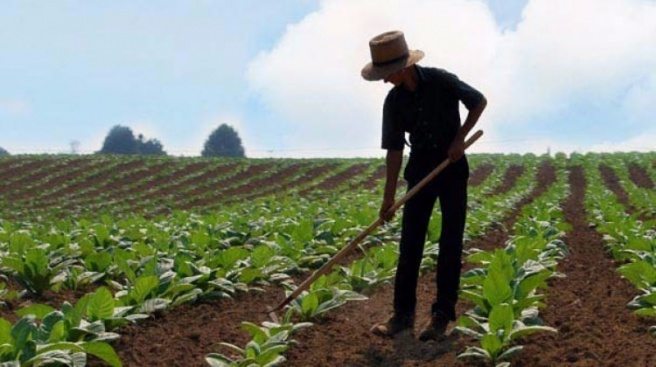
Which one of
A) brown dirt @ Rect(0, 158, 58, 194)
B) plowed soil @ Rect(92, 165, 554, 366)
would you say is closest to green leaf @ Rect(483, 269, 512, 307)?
plowed soil @ Rect(92, 165, 554, 366)

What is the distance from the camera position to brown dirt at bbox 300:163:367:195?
29.2 meters

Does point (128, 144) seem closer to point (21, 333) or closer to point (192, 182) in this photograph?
point (192, 182)

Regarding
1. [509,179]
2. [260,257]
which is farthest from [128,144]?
[260,257]

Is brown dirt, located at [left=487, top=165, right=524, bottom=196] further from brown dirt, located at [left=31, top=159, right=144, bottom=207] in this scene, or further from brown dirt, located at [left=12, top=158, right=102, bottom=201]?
brown dirt, located at [left=12, top=158, right=102, bottom=201]

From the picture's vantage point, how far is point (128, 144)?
346ft

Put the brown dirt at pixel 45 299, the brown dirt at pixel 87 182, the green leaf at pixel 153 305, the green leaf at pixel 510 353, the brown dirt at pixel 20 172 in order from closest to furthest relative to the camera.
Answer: the green leaf at pixel 510 353
the green leaf at pixel 153 305
the brown dirt at pixel 45 299
the brown dirt at pixel 87 182
the brown dirt at pixel 20 172

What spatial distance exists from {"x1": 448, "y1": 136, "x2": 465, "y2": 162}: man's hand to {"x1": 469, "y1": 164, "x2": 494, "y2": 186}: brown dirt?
22872mm

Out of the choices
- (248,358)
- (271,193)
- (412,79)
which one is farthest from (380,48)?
(271,193)

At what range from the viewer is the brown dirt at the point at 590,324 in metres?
4.26

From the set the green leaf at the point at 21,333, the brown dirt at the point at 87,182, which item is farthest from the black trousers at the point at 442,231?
the brown dirt at the point at 87,182

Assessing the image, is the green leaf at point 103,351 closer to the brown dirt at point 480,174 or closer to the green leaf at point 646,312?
the green leaf at point 646,312

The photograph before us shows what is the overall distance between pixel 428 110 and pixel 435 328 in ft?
4.79

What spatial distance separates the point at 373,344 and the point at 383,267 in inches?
93.0

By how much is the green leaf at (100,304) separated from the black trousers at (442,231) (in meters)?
2.00
